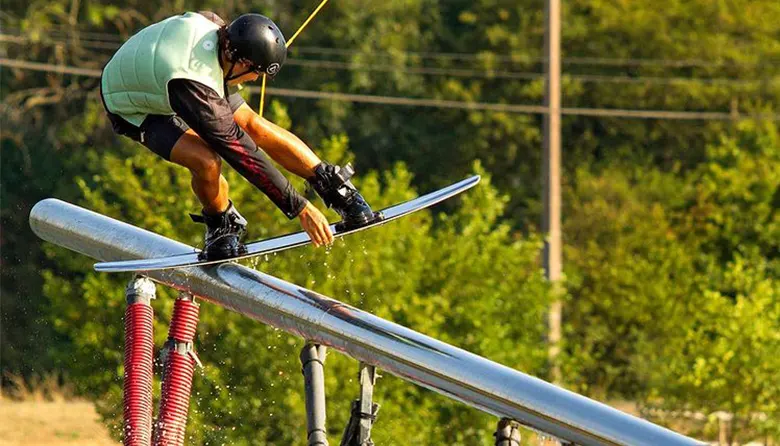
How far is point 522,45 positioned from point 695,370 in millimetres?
24296

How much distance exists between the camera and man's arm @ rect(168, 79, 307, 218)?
21.3ft

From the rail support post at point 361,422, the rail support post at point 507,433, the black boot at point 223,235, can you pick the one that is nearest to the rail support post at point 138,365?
the black boot at point 223,235

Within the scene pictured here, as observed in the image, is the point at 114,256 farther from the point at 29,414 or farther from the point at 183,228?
Answer: the point at 29,414

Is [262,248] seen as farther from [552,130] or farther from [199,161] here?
[552,130]

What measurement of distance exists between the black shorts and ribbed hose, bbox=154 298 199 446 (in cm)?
61

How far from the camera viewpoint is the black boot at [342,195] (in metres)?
6.99

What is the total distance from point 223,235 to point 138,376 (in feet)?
2.06

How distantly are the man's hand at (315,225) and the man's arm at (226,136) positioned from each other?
0.03 m

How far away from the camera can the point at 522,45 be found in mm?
40969

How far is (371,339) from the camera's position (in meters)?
5.80

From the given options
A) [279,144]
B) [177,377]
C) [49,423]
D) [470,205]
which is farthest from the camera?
[49,423]

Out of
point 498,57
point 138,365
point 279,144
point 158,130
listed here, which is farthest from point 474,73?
point 138,365

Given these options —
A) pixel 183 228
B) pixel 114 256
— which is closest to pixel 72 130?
pixel 183 228

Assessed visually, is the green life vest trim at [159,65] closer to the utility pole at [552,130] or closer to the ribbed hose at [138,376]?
the ribbed hose at [138,376]
